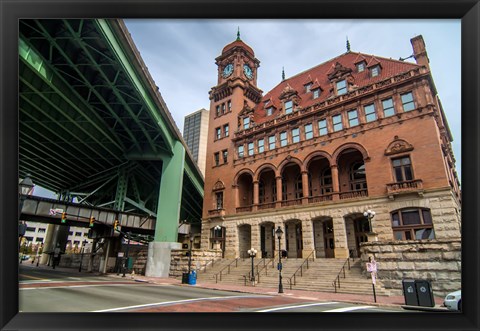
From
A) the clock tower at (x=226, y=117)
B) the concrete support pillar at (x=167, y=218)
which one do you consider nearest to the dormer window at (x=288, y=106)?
the clock tower at (x=226, y=117)

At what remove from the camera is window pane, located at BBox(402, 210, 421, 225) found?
2370cm

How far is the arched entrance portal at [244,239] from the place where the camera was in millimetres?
34719

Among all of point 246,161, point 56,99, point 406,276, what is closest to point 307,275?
point 406,276

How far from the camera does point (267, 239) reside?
34906mm

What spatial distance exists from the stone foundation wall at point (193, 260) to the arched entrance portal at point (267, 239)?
17.5 ft

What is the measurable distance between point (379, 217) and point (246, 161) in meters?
17.2

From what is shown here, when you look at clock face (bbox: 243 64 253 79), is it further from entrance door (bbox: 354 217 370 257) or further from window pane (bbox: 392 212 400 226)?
window pane (bbox: 392 212 400 226)

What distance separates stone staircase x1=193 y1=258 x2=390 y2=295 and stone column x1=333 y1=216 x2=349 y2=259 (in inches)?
66.0

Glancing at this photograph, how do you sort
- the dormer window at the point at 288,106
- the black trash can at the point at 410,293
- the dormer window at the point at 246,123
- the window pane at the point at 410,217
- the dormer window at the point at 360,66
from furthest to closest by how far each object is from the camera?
the dormer window at the point at 246,123
the dormer window at the point at 288,106
the dormer window at the point at 360,66
the window pane at the point at 410,217
the black trash can at the point at 410,293

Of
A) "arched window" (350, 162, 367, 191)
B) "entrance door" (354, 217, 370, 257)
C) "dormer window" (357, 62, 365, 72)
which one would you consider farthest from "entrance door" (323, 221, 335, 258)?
"dormer window" (357, 62, 365, 72)

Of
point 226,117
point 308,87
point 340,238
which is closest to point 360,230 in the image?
point 340,238

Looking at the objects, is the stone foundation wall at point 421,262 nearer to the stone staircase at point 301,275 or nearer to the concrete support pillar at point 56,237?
the stone staircase at point 301,275
